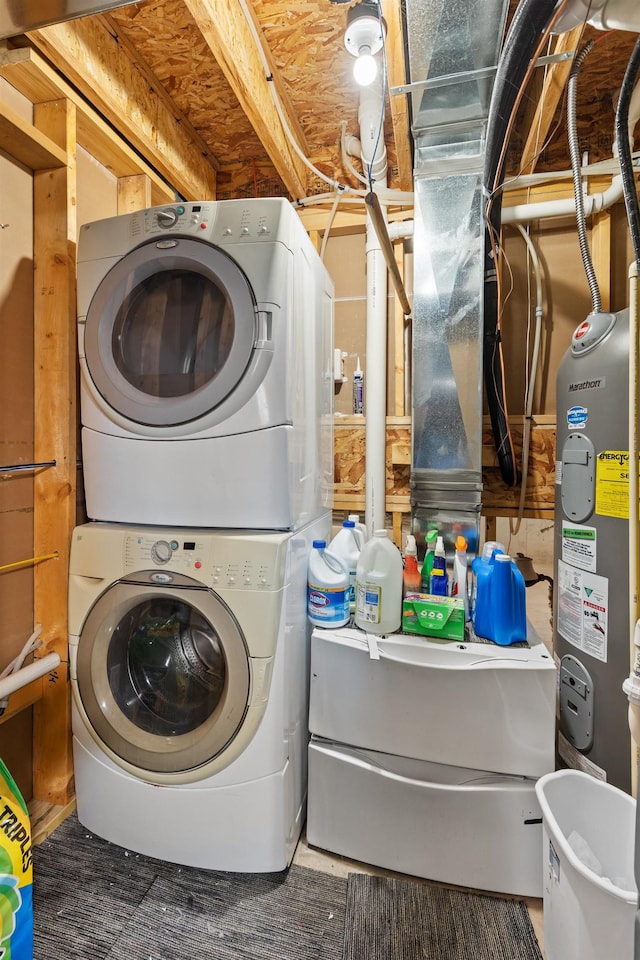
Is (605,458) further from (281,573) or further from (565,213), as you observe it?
(565,213)

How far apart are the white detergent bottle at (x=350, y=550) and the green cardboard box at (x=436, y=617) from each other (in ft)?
0.67

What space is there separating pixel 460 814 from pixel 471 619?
50 centimetres

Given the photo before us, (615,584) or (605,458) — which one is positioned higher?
→ (605,458)

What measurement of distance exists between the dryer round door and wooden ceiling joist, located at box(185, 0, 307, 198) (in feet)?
2.08

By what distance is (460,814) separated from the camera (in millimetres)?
1172

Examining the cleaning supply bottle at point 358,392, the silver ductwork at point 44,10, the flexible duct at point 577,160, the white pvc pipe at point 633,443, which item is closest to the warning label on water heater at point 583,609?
the white pvc pipe at point 633,443

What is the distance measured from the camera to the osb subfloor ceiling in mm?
1414

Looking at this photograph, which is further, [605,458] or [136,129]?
[136,129]

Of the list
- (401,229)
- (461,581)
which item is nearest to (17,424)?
(461,581)

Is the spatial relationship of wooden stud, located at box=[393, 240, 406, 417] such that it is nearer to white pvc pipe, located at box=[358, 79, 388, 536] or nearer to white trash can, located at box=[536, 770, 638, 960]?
white pvc pipe, located at box=[358, 79, 388, 536]

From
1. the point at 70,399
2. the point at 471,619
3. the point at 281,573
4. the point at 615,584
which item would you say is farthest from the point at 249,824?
the point at 70,399

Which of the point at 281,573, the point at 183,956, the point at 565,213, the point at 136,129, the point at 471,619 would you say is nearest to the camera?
the point at 183,956

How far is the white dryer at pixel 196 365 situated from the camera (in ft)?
3.87

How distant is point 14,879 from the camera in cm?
98
